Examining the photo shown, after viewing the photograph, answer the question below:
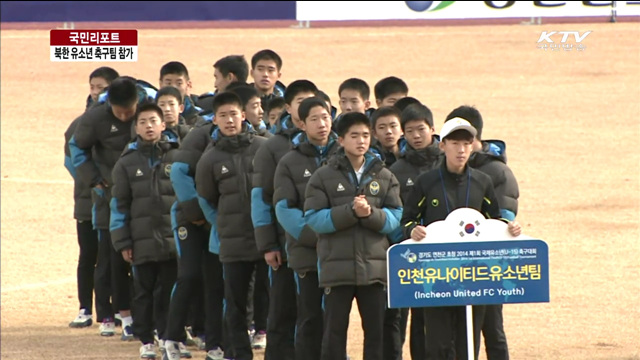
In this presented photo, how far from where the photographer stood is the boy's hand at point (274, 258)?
966cm

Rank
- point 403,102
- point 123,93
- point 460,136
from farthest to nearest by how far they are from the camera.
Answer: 1. point 123,93
2. point 403,102
3. point 460,136

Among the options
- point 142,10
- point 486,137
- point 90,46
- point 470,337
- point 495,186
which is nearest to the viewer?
point 470,337

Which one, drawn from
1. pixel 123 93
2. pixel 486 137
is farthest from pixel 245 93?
pixel 486 137

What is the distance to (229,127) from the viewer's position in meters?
10.2

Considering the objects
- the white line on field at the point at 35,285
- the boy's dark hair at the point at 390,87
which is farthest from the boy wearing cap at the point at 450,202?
the white line on field at the point at 35,285

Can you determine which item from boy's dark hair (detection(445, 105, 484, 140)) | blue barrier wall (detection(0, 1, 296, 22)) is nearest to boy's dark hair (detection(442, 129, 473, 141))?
boy's dark hair (detection(445, 105, 484, 140))

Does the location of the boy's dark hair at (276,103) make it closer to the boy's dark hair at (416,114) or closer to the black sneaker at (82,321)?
the boy's dark hair at (416,114)

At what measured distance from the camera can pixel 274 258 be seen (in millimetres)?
9664

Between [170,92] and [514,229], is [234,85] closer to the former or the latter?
[170,92]

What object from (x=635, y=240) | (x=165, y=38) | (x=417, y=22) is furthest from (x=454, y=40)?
(x=635, y=240)

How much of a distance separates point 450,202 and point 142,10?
85.8 ft

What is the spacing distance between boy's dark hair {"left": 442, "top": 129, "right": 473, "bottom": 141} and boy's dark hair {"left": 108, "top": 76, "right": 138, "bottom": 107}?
147 inches

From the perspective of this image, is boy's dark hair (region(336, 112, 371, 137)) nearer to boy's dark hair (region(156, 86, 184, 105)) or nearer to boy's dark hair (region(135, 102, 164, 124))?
boy's dark hair (region(135, 102, 164, 124))

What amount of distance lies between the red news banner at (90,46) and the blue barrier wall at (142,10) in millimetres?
20125
